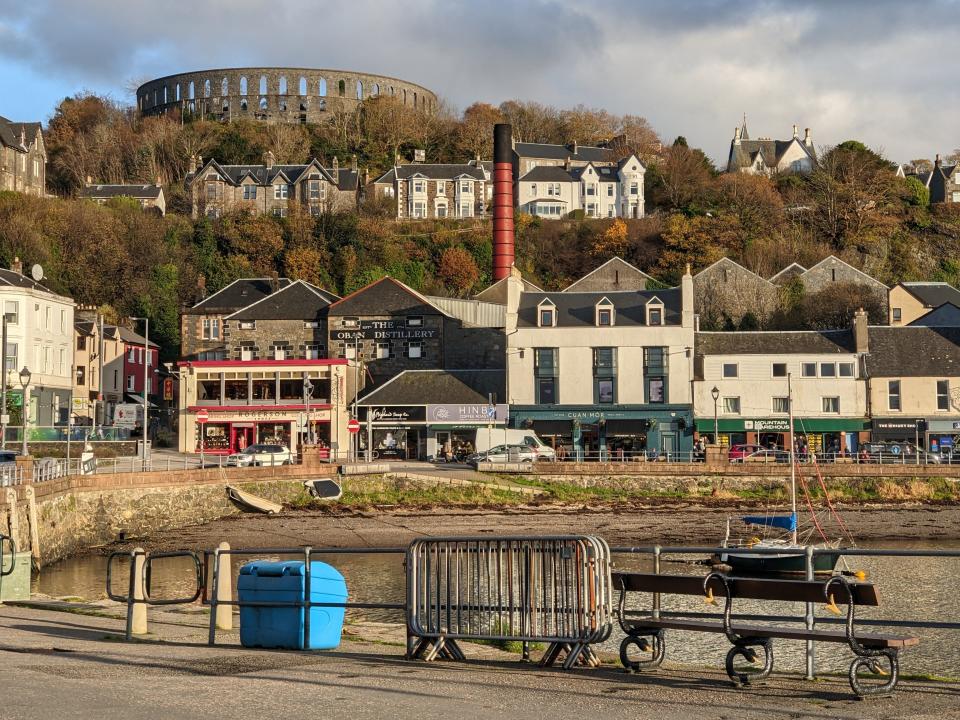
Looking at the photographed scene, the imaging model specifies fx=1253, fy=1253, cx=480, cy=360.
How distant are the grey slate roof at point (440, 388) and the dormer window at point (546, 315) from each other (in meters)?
3.48

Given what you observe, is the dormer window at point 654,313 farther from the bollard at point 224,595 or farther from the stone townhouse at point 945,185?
the stone townhouse at point 945,185

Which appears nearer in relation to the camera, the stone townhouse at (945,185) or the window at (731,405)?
the window at (731,405)

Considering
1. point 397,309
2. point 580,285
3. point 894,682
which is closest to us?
point 894,682

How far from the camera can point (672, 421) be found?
60.1 meters

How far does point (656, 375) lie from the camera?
60375mm

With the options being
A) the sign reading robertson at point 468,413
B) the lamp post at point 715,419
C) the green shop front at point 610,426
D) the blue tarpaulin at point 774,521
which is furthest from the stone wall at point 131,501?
the lamp post at point 715,419

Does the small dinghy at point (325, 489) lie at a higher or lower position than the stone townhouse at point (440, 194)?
lower

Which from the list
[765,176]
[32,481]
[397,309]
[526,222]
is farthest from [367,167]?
[32,481]

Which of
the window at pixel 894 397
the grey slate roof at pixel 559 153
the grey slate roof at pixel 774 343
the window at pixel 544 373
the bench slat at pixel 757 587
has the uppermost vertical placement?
the grey slate roof at pixel 559 153

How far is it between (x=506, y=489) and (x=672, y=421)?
12520 mm

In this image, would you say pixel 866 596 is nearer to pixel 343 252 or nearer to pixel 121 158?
pixel 343 252

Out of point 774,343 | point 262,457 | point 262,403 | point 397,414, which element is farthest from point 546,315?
point 262,457

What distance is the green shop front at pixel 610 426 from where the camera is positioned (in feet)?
196

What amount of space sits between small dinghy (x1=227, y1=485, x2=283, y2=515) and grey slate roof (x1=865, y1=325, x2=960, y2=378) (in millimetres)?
29715
